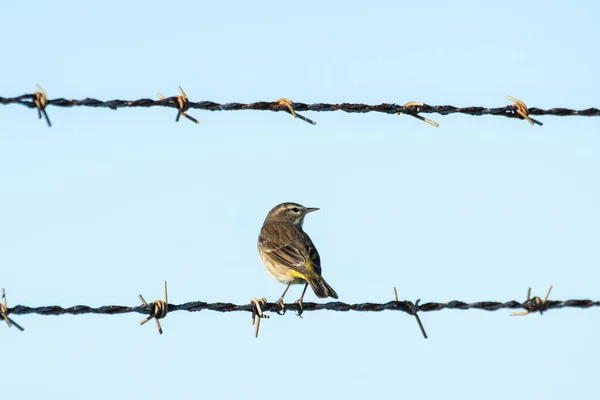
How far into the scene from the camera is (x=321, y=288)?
12969 mm

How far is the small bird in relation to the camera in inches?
523

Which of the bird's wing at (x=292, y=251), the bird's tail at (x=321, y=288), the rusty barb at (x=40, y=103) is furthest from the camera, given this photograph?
the bird's wing at (x=292, y=251)

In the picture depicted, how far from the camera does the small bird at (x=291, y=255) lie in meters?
13.3

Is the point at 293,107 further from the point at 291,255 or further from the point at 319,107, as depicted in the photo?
the point at 291,255

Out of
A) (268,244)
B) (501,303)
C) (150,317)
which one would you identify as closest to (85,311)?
(150,317)

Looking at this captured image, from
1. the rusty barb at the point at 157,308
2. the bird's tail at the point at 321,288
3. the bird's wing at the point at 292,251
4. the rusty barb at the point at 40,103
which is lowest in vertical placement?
the bird's tail at the point at 321,288

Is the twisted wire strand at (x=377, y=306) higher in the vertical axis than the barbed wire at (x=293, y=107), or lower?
lower

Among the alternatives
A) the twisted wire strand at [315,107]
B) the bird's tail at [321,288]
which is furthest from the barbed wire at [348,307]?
the bird's tail at [321,288]

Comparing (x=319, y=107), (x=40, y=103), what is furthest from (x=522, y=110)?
(x=40, y=103)

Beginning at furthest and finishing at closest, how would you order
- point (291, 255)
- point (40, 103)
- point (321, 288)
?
point (291, 255) → point (321, 288) → point (40, 103)

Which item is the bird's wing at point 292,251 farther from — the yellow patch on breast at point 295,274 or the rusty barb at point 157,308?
the rusty barb at point 157,308

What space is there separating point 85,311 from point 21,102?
161cm

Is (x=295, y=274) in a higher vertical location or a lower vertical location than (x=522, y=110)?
lower

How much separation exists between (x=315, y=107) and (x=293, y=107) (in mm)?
216
